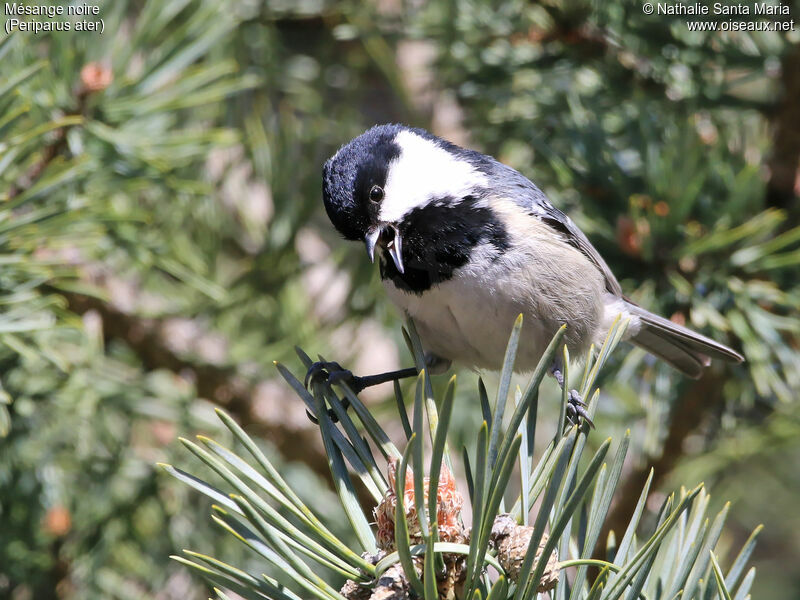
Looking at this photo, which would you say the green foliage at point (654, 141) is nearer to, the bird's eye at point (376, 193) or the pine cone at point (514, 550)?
the bird's eye at point (376, 193)

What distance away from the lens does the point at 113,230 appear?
157 centimetres

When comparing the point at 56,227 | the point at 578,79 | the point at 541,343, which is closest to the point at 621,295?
the point at 541,343

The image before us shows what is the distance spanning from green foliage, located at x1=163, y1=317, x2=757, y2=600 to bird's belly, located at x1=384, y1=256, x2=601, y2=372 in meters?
Answer: 0.55

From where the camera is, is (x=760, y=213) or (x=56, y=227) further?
(x=760, y=213)

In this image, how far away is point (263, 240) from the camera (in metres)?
2.01

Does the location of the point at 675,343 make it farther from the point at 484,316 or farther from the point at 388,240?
the point at 388,240

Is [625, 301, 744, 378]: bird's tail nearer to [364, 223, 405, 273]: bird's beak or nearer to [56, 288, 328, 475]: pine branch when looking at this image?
[364, 223, 405, 273]: bird's beak

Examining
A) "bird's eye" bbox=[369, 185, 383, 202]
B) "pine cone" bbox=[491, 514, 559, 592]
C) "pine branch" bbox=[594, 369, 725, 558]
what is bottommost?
"pine branch" bbox=[594, 369, 725, 558]

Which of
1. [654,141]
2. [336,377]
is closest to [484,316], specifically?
[336,377]

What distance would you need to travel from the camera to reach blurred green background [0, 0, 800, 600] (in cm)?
152

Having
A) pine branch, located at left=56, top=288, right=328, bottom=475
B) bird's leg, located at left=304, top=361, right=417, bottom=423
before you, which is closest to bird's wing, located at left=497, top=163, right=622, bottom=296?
bird's leg, located at left=304, top=361, right=417, bottom=423

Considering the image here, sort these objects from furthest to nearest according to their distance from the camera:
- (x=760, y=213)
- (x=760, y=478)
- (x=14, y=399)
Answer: (x=760, y=478) < (x=760, y=213) < (x=14, y=399)

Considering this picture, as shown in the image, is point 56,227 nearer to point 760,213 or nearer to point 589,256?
point 589,256

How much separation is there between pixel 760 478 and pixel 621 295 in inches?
37.4
